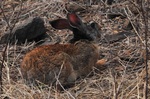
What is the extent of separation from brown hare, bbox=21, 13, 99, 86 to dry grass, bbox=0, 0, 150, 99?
14cm

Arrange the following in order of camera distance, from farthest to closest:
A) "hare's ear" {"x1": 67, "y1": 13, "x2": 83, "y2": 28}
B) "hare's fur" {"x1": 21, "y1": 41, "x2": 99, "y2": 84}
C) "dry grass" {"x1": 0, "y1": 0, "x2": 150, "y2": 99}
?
"hare's ear" {"x1": 67, "y1": 13, "x2": 83, "y2": 28}
"hare's fur" {"x1": 21, "y1": 41, "x2": 99, "y2": 84}
"dry grass" {"x1": 0, "y1": 0, "x2": 150, "y2": 99}

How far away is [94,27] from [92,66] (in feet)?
1.86

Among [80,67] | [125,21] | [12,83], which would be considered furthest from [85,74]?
[125,21]

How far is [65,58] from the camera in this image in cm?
542

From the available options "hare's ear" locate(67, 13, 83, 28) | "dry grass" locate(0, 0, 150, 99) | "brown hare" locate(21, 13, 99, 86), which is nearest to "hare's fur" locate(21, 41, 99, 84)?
"brown hare" locate(21, 13, 99, 86)

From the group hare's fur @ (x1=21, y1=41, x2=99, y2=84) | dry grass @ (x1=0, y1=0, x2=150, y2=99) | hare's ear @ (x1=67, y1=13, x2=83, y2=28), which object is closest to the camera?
dry grass @ (x1=0, y1=0, x2=150, y2=99)

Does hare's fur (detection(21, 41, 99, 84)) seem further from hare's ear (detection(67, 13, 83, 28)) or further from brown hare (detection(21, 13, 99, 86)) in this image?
hare's ear (detection(67, 13, 83, 28))

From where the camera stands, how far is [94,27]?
239 inches

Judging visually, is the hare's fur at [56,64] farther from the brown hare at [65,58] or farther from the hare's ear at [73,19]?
the hare's ear at [73,19]

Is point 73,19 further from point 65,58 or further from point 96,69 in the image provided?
point 96,69

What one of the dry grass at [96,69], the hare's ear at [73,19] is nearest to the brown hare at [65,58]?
the hare's ear at [73,19]

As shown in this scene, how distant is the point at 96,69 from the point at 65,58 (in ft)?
1.65

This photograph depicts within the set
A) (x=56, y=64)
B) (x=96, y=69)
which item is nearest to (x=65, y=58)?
(x=56, y=64)

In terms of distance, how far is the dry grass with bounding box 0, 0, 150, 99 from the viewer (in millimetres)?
4715
